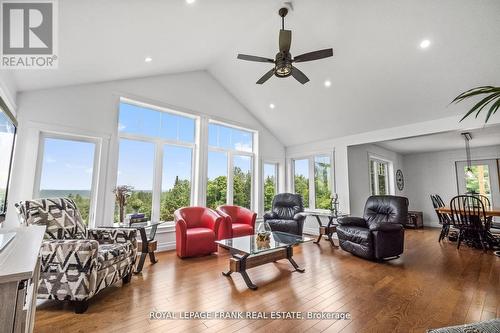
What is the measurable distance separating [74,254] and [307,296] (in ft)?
7.74

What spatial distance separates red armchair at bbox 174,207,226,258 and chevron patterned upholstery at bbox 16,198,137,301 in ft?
3.11

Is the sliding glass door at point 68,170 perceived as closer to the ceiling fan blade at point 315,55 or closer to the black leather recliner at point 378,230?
the ceiling fan blade at point 315,55

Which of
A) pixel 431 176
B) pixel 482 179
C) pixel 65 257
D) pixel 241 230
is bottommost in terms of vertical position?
pixel 241 230

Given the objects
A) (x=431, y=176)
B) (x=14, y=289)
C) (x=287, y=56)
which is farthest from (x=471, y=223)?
(x=14, y=289)

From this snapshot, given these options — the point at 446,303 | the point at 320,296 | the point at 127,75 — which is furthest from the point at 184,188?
the point at 446,303

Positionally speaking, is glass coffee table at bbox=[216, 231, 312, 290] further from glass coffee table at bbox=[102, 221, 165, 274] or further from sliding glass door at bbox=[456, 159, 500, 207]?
sliding glass door at bbox=[456, 159, 500, 207]

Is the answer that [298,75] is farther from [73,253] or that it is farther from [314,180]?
[314,180]

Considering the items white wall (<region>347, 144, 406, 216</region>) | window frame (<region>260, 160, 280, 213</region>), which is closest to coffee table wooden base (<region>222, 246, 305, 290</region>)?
white wall (<region>347, 144, 406, 216</region>)

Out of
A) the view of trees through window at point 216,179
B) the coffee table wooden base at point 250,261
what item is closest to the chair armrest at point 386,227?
the coffee table wooden base at point 250,261

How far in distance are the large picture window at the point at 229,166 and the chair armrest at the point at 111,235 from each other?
7.80 ft

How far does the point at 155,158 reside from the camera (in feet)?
14.6

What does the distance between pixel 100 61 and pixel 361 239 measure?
4755 mm

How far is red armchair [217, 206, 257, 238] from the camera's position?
4.16m

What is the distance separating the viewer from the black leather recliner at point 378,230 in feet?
11.6
